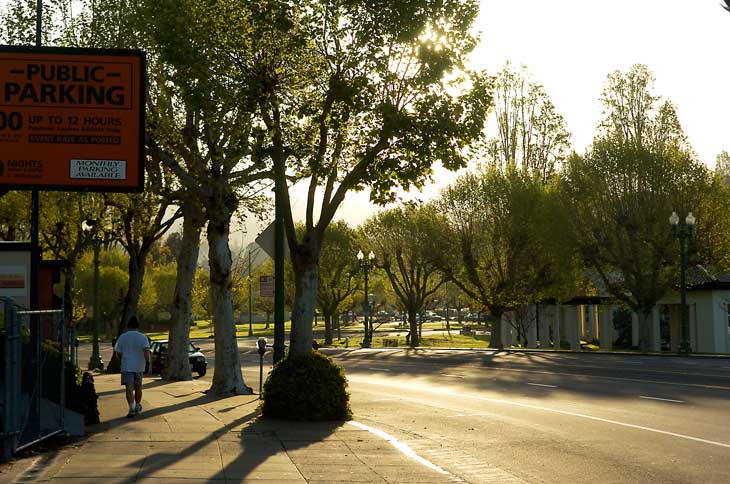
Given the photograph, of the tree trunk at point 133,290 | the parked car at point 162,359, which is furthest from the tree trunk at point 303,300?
the parked car at point 162,359

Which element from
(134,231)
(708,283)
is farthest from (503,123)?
(134,231)

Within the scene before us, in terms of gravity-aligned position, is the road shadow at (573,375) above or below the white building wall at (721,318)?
below

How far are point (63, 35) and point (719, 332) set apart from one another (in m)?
40.7

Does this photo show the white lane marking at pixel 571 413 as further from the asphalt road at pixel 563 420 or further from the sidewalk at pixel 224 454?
the sidewalk at pixel 224 454

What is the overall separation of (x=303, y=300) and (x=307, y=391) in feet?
6.71

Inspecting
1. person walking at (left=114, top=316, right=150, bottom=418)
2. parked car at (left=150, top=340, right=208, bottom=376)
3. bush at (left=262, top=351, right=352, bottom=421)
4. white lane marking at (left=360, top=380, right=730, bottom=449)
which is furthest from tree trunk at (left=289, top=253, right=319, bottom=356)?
parked car at (left=150, top=340, right=208, bottom=376)

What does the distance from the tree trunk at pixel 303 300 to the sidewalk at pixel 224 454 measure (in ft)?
5.09

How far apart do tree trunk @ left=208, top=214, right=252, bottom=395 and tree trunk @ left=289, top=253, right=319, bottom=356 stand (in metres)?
4.61

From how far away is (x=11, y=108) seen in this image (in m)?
16.0

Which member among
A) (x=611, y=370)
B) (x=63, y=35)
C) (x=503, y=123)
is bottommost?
(x=611, y=370)

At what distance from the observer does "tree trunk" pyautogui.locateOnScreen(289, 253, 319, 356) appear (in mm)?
17578

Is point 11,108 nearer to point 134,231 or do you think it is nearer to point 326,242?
point 134,231

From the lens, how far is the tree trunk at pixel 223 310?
883 inches

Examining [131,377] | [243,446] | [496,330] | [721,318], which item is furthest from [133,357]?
[496,330]
